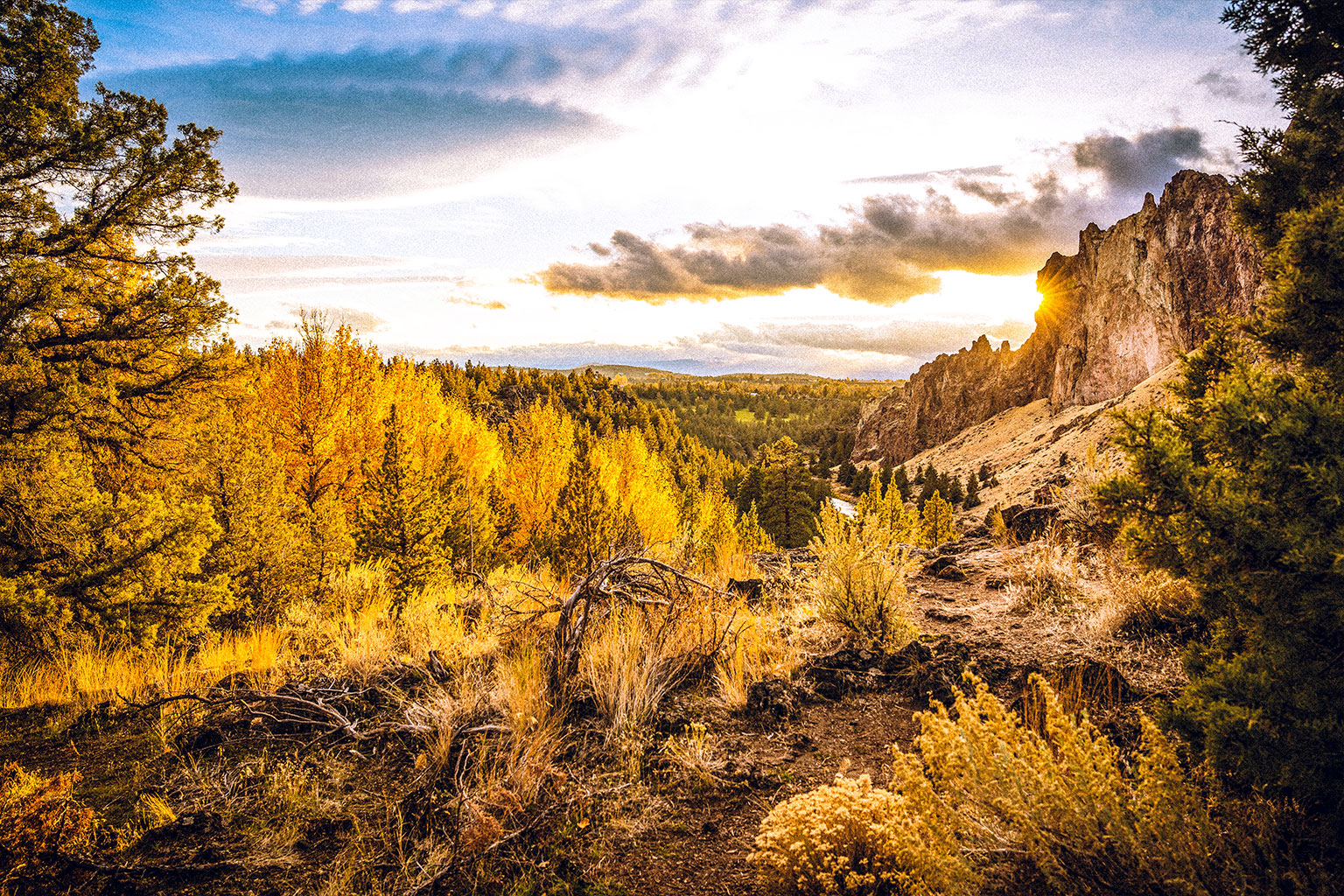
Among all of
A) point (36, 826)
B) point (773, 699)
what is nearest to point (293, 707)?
point (36, 826)

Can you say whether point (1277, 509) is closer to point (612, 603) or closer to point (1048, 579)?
point (612, 603)

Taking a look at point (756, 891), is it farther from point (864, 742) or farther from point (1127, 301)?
point (1127, 301)

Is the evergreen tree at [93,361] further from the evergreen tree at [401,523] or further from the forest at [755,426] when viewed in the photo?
the forest at [755,426]

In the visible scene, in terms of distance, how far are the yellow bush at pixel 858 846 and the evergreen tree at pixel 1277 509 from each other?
1.26 meters

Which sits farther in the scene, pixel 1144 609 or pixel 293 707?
pixel 1144 609

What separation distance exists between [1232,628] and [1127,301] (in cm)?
9606

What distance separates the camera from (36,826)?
8.82ft

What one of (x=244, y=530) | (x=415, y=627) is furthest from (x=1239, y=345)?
(x=244, y=530)

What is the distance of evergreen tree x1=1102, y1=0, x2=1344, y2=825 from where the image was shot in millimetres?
2201

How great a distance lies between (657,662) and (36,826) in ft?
11.6

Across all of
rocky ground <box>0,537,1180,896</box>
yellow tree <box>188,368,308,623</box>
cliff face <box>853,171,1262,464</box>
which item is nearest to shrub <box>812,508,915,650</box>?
rocky ground <box>0,537,1180,896</box>

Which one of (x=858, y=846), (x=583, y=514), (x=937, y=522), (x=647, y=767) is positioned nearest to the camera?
(x=858, y=846)

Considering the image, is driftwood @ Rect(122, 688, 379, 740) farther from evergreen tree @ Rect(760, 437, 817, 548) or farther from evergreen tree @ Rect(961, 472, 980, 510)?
evergreen tree @ Rect(961, 472, 980, 510)

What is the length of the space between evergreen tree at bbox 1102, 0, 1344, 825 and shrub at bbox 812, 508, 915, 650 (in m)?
3.00
